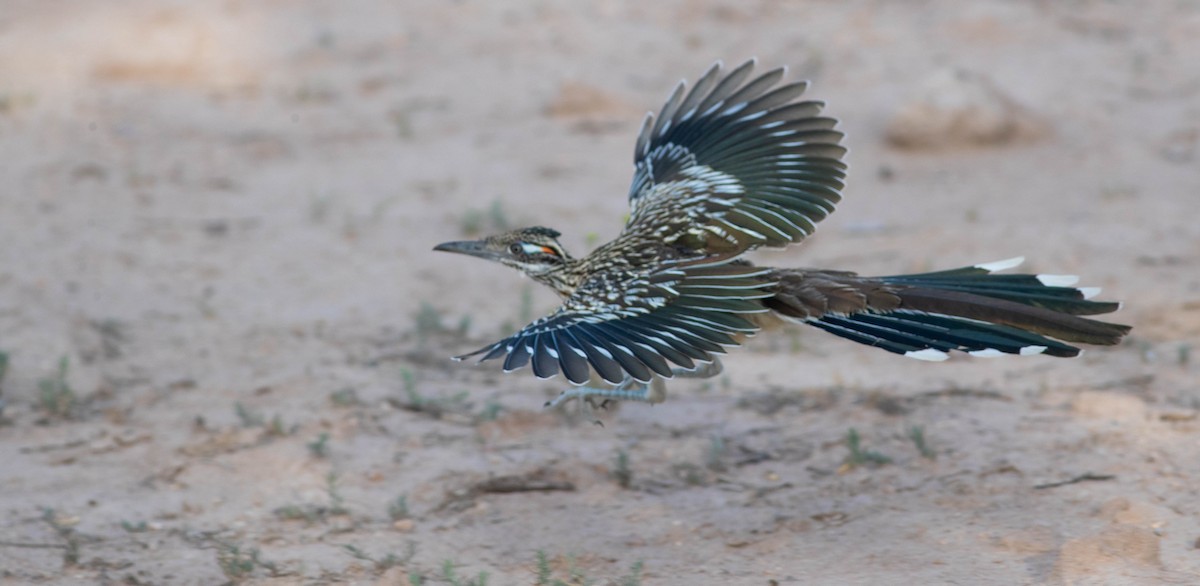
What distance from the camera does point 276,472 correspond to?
543 cm

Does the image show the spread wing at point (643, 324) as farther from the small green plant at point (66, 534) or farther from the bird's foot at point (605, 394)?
the small green plant at point (66, 534)

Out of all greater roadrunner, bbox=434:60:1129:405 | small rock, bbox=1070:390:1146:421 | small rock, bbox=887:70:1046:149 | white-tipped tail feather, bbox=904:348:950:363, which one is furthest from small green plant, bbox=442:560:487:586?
small rock, bbox=887:70:1046:149

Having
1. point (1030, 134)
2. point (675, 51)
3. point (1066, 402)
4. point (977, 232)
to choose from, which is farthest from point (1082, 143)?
point (1066, 402)

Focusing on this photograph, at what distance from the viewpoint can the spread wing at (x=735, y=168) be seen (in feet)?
18.7

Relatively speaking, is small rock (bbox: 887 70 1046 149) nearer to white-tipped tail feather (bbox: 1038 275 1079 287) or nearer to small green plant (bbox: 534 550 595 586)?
white-tipped tail feather (bbox: 1038 275 1079 287)

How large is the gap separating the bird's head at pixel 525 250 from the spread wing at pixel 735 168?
0.35 m

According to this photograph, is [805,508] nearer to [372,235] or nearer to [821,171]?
[821,171]

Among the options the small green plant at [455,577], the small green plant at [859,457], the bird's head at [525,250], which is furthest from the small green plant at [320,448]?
the small green plant at [859,457]

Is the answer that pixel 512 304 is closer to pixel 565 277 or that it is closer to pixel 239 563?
pixel 565 277

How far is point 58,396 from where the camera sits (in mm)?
5945

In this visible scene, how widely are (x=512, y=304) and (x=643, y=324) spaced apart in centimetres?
294

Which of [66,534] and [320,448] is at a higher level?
[320,448]

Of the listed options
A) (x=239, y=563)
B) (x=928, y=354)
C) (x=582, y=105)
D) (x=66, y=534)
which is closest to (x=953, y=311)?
(x=928, y=354)

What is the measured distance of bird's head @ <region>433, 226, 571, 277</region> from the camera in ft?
19.2
